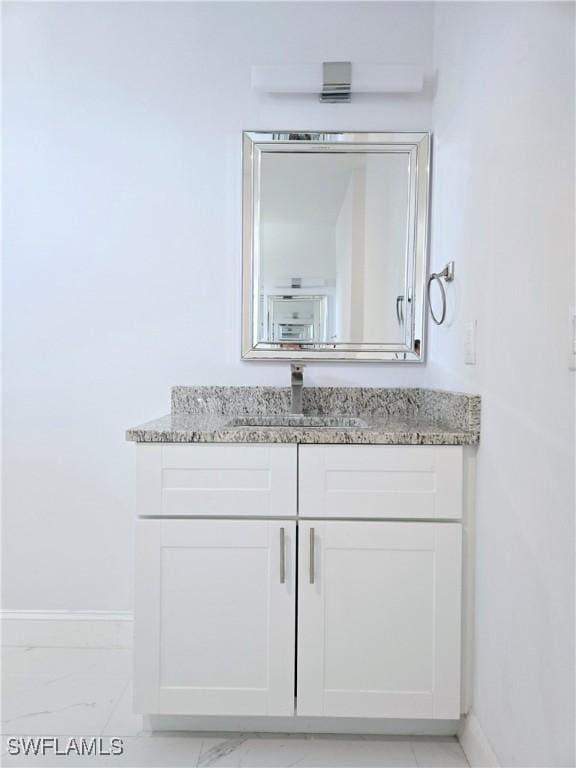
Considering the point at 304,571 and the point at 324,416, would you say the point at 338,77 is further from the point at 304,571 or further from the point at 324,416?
the point at 304,571

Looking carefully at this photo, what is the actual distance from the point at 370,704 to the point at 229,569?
52 cm

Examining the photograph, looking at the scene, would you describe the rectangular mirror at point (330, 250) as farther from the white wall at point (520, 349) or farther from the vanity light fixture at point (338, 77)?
the white wall at point (520, 349)

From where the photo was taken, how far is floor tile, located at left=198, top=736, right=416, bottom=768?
57.1 inches

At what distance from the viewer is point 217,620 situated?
57.5 inches

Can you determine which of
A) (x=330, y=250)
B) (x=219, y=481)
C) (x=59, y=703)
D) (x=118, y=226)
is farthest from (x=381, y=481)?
(x=118, y=226)

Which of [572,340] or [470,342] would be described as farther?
[470,342]

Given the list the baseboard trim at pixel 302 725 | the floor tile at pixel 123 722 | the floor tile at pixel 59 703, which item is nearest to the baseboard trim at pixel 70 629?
the floor tile at pixel 59 703

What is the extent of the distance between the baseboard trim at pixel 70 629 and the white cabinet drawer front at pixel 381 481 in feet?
3.35

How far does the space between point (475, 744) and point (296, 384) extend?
3.78 feet

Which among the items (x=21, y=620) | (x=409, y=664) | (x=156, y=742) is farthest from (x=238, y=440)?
(x=21, y=620)

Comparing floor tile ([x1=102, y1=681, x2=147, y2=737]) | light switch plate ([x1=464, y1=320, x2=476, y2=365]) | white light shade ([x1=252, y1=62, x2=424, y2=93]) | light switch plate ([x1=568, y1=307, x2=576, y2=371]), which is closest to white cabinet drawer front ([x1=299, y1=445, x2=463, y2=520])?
light switch plate ([x1=464, y1=320, x2=476, y2=365])

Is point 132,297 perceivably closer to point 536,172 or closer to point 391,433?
point 391,433

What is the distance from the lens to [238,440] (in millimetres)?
1465

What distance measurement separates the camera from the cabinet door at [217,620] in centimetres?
146
